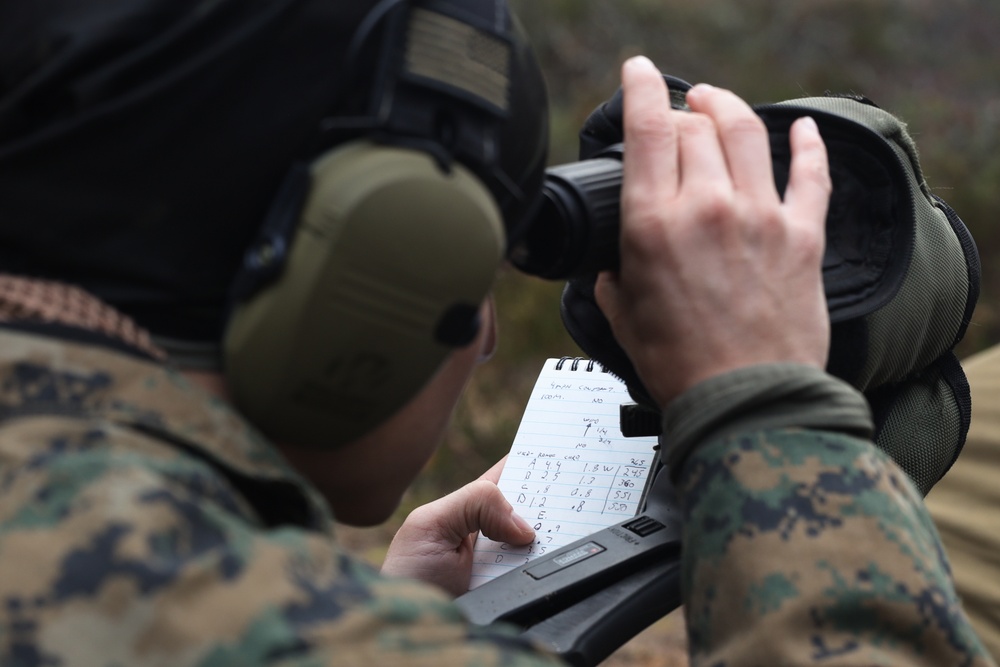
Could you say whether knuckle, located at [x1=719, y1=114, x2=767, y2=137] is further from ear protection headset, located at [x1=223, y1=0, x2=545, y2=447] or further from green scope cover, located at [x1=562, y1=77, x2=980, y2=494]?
ear protection headset, located at [x1=223, y1=0, x2=545, y2=447]

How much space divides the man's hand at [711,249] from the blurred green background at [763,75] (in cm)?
355

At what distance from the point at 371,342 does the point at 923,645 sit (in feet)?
2.04

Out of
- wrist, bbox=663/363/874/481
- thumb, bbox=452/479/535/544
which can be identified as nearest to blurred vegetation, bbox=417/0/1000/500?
thumb, bbox=452/479/535/544

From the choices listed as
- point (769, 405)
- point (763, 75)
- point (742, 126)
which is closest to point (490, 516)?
point (769, 405)

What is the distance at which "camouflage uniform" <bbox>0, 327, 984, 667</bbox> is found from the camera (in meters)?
0.73

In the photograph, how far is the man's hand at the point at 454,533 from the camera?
67.2 inches

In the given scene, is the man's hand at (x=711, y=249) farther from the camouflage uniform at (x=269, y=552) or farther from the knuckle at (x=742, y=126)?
the camouflage uniform at (x=269, y=552)

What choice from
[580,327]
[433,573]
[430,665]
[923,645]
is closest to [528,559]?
[433,573]

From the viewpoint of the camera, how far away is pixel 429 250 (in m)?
0.96

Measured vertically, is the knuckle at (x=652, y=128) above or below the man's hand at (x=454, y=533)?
above

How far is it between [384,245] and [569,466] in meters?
0.91

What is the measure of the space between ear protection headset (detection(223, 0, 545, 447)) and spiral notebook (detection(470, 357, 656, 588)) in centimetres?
70

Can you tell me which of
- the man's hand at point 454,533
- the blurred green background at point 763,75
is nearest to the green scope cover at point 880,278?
the man's hand at point 454,533

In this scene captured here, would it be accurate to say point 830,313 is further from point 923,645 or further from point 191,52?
point 191,52
